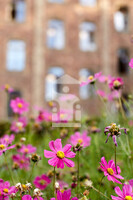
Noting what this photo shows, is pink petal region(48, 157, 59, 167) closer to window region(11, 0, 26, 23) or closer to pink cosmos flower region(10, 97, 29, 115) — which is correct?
pink cosmos flower region(10, 97, 29, 115)

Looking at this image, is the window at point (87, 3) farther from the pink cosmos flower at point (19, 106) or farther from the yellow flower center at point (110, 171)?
the yellow flower center at point (110, 171)

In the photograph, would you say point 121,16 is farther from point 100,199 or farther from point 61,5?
point 100,199

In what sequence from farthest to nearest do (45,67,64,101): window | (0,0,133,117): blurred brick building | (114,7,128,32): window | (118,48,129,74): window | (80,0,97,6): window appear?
(114,7,128,32): window
(118,48,129,74): window
(80,0,97,6): window
(45,67,64,101): window
(0,0,133,117): blurred brick building

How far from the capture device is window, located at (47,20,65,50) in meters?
8.41

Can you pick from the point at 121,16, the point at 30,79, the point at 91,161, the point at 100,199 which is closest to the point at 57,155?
the point at 100,199

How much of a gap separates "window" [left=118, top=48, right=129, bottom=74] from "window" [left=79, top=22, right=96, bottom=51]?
1050mm

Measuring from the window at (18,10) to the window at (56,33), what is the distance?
3.12ft

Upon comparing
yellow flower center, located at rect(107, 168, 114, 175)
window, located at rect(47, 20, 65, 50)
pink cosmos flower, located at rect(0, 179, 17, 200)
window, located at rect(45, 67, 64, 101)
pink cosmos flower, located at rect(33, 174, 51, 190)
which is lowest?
pink cosmos flower, located at rect(33, 174, 51, 190)

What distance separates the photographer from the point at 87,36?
8.86 meters

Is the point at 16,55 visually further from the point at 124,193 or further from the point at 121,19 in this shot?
the point at 124,193

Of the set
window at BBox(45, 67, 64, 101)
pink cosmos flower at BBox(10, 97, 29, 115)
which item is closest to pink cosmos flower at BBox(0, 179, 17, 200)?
pink cosmos flower at BBox(10, 97, 29, 115)

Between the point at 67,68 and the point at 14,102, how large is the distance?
723 cm

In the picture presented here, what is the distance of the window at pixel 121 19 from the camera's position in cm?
903

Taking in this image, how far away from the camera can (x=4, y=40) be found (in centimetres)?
809
